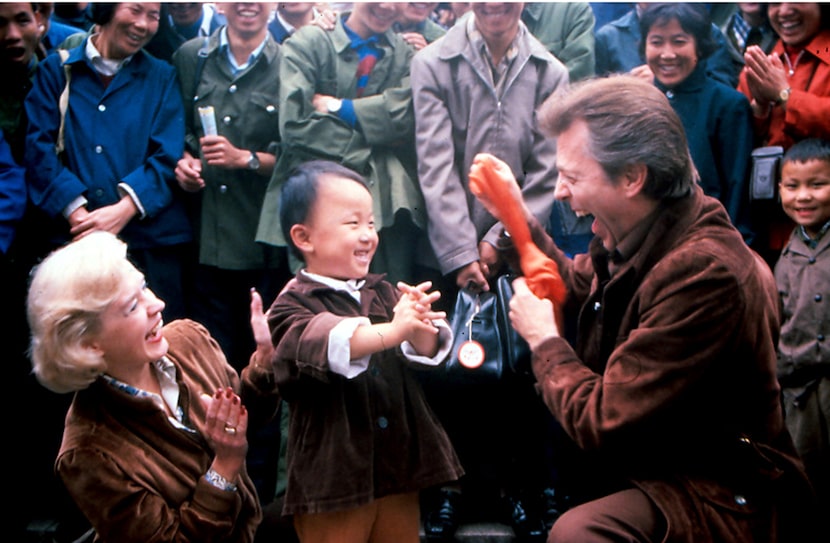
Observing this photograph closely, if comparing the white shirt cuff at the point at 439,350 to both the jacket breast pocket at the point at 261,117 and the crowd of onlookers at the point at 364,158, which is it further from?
the jacket breast pocket at the point at 261,117

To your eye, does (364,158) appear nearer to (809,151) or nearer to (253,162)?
(253,162)

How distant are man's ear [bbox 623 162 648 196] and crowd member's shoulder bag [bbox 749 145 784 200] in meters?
1.25

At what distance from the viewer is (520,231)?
3.13m

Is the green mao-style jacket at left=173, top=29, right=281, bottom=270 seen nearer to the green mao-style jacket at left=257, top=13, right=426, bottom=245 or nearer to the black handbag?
the green mao-style jacket at left=257, top=13, right=426, bottom=245

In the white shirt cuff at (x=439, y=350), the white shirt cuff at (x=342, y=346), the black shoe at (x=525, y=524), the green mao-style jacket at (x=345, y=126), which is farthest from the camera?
the green mao-style jacket at (x=345, y=126)

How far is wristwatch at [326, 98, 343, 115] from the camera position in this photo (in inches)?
148

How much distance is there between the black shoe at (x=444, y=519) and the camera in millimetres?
3629

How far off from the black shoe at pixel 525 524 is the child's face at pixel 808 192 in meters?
1.64

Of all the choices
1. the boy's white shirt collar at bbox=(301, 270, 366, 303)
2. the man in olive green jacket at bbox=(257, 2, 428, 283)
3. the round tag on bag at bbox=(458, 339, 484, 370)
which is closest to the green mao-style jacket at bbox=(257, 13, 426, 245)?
the man in olive green jacket at bbox=(257, 2, 428, 283)

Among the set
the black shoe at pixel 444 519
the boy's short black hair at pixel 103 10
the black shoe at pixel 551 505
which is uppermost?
the boy's short black hair at pixel 103 10

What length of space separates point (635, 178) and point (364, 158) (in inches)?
55.6

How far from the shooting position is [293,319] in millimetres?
2713

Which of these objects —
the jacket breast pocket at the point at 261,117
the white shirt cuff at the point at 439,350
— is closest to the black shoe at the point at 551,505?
the white shirt cuff at the point at 439,350

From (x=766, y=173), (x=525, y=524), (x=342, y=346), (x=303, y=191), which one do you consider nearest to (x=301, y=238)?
(x=303, y=191)
